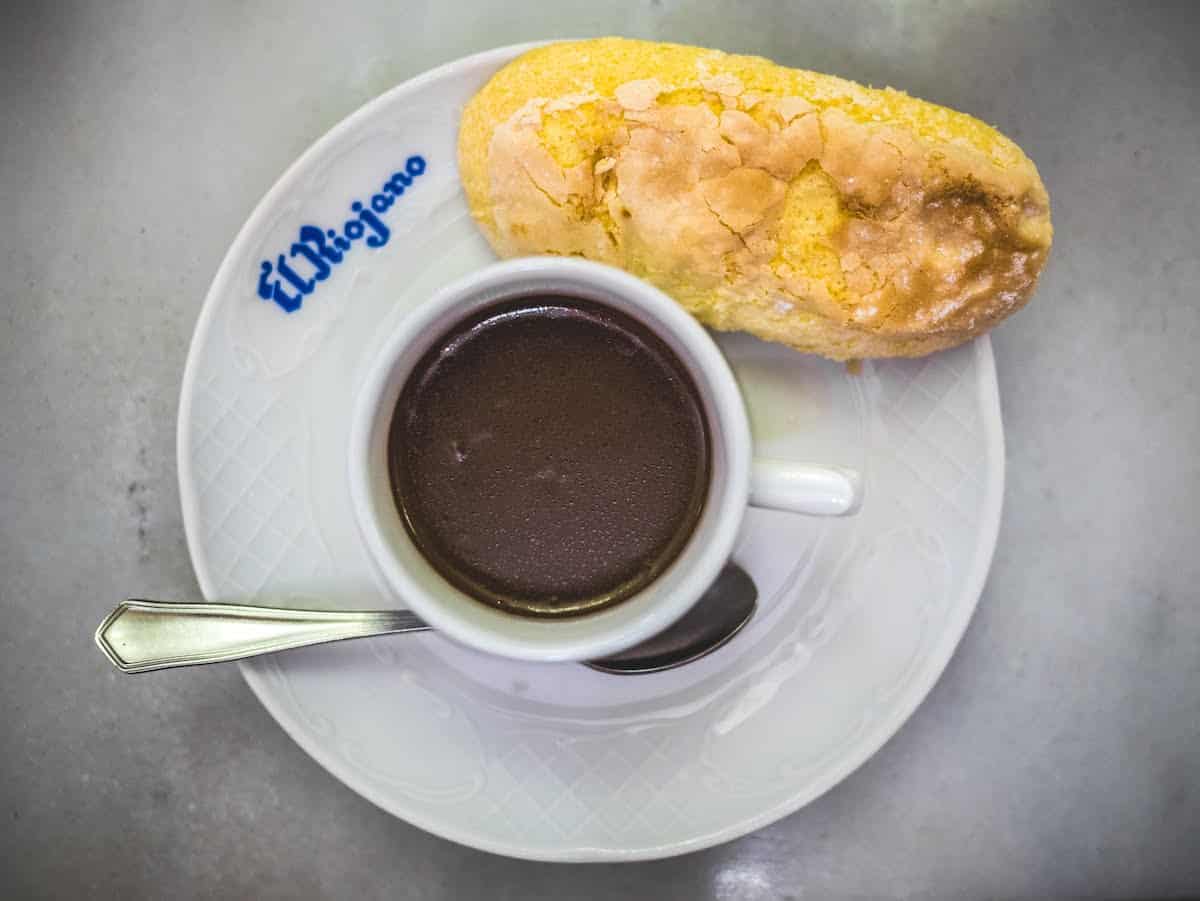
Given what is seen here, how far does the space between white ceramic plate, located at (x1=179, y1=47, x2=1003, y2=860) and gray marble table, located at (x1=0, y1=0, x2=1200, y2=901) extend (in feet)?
1.15

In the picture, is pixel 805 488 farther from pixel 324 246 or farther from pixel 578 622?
pixel 324 246

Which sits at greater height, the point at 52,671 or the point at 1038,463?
the point at 52,671

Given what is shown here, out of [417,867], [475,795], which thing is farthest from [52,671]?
[475,795]

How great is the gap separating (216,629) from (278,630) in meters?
0.09

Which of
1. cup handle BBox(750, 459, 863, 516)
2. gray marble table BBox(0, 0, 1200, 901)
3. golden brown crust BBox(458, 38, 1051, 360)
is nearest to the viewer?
cup handle BBox(750, 459, 863, 516)

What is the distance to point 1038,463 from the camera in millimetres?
1479

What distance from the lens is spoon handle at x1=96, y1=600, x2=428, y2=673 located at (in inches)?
45.7

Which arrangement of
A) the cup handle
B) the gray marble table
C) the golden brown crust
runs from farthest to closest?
the gray marble table
the golden brown crust
the cup handle

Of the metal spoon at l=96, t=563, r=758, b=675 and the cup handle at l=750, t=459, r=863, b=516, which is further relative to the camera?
the metal spoon at l=96, t=563, r=758, b=675

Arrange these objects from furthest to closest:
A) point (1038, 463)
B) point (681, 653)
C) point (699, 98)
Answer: point (1038, 463) → point (681, 653) → point (699, 98)

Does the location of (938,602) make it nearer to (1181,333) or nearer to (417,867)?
(1181,333)

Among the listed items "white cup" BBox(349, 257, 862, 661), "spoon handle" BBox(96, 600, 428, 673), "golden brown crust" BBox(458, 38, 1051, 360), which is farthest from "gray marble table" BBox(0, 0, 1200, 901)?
"white cup" BBox(349, 257, 862, 661)

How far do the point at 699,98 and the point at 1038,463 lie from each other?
2.80 ft

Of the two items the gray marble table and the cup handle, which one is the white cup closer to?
the cup handle
